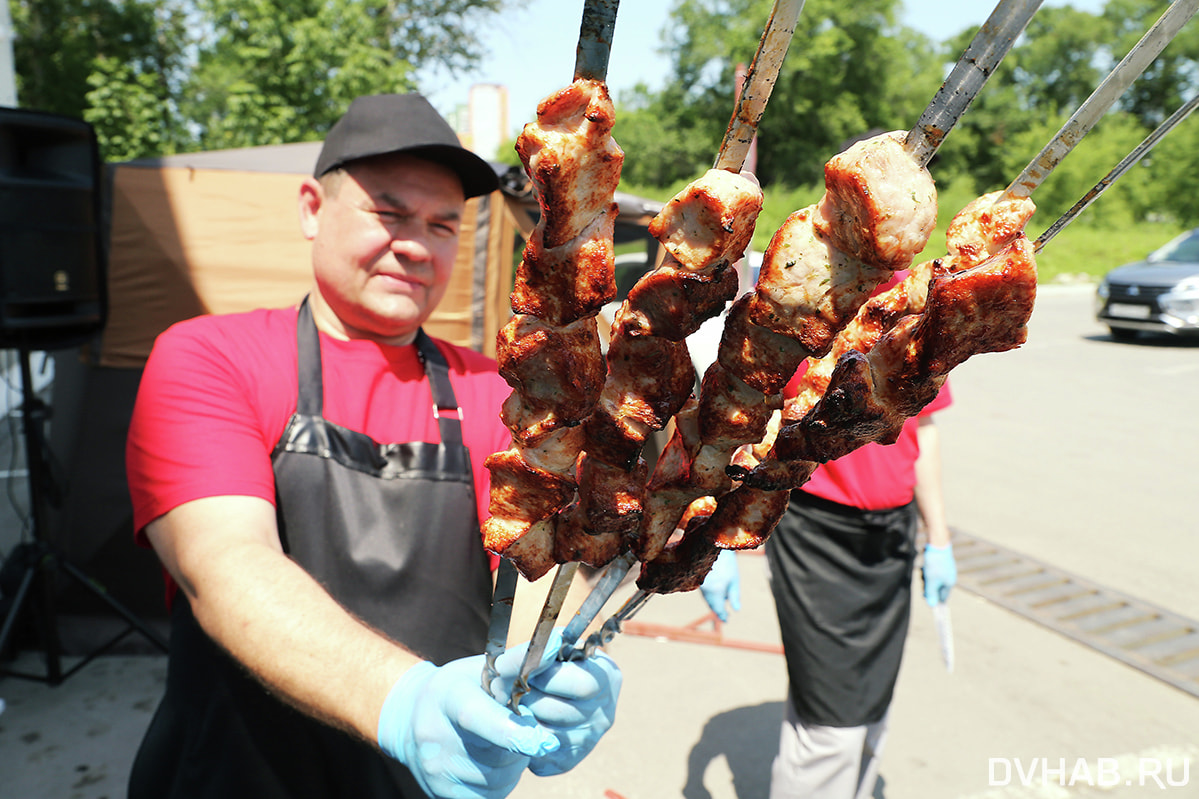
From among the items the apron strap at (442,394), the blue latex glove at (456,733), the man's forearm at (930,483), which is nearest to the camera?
the blue latex glove at (456,733)

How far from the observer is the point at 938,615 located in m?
3.45

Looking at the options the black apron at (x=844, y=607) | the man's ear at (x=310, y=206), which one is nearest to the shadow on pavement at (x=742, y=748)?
the black apron at (x=844, y=607)

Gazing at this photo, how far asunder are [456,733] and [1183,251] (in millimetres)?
18379

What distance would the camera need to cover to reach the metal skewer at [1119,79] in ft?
2.17

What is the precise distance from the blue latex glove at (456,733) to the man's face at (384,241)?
998 mm

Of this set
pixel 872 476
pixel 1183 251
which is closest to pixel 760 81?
pixel 872 476

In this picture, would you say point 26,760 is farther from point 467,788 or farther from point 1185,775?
point 1185,775

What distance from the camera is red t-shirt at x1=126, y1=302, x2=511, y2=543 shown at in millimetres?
1629

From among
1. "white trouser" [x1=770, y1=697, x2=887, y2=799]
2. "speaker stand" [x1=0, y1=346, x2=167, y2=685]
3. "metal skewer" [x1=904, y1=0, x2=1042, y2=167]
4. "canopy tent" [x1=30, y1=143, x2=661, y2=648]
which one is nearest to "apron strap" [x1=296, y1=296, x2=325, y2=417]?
"metal skewer" [x1=904, y1=0, x2=1042, y2=167]

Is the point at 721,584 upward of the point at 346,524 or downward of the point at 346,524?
downward

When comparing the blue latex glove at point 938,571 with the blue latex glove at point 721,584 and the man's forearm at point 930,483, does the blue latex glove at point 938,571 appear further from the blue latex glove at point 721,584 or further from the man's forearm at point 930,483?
the blue latex glove at point 721,584

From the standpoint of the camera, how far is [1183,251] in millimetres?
15203

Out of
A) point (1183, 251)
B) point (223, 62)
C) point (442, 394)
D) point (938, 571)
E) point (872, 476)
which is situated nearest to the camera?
point (442, 394)

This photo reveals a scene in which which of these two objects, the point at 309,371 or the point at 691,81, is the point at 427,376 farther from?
the point at 691,81
